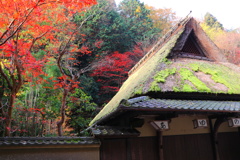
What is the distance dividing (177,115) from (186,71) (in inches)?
101

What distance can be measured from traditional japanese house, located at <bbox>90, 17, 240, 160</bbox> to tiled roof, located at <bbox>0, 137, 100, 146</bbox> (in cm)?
34

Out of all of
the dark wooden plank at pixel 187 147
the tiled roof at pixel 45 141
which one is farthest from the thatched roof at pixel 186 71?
the dark wooden plank at pixel 187 147

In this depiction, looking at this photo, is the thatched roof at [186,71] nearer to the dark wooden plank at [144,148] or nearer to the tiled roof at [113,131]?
the tiled roof at [113,131]

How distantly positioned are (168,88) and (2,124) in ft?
24.0

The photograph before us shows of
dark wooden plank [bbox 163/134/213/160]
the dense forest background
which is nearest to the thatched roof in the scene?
dark wooden plank [bbox 163/134/213/160]

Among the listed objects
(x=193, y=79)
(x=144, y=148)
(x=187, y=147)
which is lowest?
(x=187, y=147)

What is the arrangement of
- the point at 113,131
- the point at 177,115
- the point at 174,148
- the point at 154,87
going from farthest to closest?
the point at 174,148, the point at 154,87, the point at 177,115, the point at 113,131

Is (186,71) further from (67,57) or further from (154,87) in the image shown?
(67,57)

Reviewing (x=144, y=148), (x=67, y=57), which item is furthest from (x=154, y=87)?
(x=67, y=57)

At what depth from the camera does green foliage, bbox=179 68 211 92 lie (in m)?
5.71

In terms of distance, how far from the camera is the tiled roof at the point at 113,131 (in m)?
3.90

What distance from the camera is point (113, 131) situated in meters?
4.18

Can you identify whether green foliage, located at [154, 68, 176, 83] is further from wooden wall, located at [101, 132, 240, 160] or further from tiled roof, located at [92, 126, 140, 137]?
tiled roof, located at [92, 126, 140, 137]

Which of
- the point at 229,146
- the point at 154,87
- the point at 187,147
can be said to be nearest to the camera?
the point at 154,87
